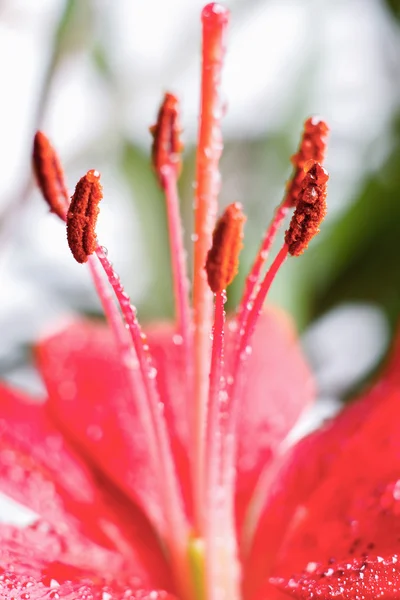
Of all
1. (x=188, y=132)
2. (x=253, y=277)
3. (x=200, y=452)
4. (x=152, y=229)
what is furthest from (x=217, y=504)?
(x=188, y=132)

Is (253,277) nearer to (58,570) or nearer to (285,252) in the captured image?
(285,252)

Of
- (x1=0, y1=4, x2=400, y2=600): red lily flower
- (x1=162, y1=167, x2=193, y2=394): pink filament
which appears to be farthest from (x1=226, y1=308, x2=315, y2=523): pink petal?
(x1=162, y1=167, x2=193, y2=394): pink filament

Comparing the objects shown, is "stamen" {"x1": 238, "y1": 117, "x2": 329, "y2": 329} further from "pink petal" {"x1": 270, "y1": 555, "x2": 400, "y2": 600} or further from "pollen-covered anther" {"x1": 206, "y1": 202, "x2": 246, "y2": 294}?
"pink petal" {"x1": 270, "y1": 555, "x2": 400, "y2": 600}

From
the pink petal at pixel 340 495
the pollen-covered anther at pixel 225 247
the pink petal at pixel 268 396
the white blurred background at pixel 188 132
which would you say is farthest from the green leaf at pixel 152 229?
the pollen-covered anther at pixel 225 247

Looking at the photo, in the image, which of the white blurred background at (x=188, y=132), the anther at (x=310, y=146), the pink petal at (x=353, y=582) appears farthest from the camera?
the white blurred background at (x=188, y=132)

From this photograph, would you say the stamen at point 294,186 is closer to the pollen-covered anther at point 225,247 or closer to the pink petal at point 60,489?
the pollen-covered anther at point 225,247

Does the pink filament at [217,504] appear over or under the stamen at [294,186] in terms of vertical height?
under
